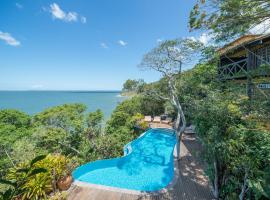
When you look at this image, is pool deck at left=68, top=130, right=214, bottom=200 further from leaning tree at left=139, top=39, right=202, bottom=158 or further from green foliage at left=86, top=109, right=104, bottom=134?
green foliage at left=86, top=109, right=104, bottom=134

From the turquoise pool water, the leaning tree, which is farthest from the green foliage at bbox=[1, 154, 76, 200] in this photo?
the leaning tree

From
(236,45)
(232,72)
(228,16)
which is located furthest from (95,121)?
(228,16)

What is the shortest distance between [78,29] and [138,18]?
561cm

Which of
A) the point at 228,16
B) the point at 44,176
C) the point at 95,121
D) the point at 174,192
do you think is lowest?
the point at 174,192

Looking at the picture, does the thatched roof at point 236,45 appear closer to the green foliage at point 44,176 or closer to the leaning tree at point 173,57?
the leaning tree at point 173,57

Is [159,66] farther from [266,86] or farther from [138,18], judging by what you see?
[266,86]

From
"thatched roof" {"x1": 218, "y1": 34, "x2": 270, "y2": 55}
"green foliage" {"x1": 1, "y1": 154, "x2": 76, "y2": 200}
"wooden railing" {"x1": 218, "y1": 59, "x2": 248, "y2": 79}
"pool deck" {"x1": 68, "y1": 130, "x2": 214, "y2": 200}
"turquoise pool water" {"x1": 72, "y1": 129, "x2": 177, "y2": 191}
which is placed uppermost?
"thatched roof" {"x1": 218, "y1": 34, "x2": 270, "y2": 55}

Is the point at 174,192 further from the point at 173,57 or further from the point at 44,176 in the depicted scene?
the point at 173,57

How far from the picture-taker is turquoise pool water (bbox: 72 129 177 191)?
7.77 metres

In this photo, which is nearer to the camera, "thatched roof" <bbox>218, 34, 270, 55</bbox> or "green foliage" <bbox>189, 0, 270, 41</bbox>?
"green foliage" <bbox>189, 0, 270, 41</bbox>

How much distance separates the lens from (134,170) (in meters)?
9.18

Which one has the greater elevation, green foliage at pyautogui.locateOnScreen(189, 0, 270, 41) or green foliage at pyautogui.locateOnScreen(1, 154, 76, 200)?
green foliage at pyautogui.locateOnScreen(189, 0, 270, 41)

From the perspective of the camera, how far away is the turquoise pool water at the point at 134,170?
7766 mm

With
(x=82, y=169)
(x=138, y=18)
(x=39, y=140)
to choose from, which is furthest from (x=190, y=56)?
(x=39, y=140)
